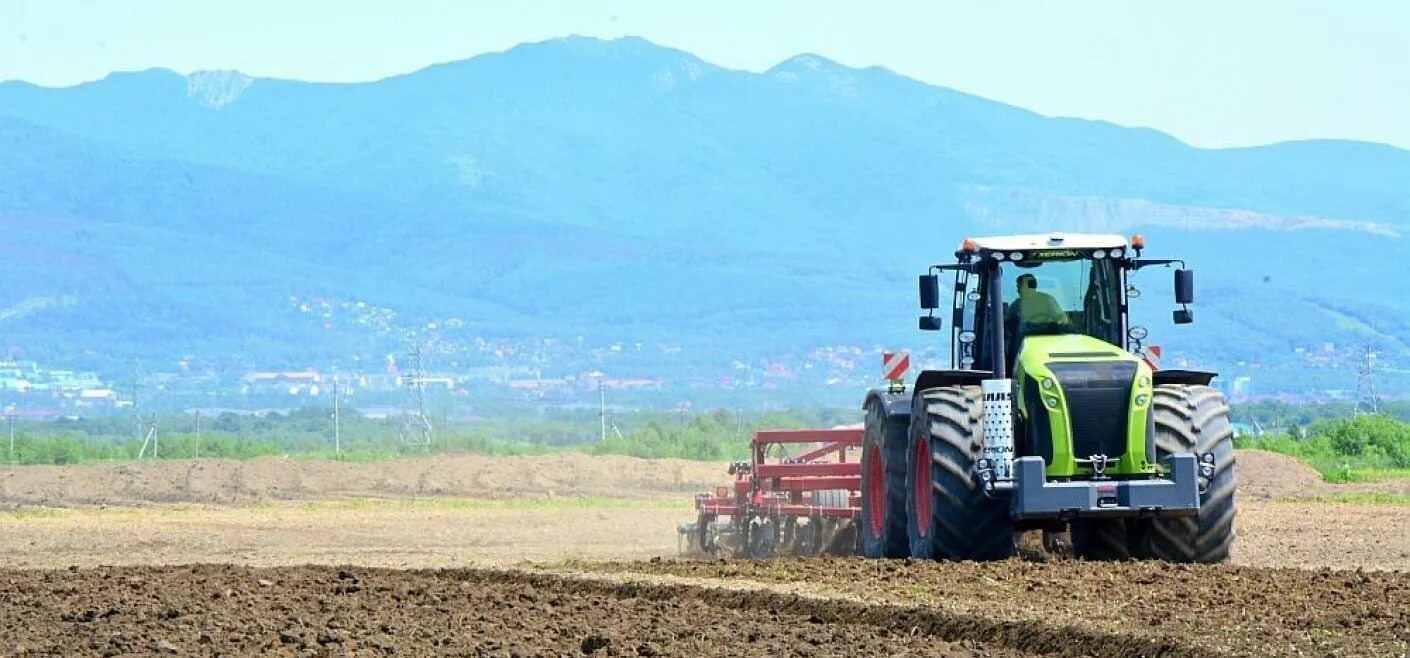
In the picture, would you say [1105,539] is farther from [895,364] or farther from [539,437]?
[539,437]

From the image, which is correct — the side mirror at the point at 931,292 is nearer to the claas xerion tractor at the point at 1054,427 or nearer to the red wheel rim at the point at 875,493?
the claas xerion tractor at the point at 1054,427

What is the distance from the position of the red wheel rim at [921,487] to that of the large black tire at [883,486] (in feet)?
1.72

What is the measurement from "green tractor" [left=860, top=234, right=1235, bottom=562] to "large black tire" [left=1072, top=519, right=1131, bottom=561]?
0.02 m

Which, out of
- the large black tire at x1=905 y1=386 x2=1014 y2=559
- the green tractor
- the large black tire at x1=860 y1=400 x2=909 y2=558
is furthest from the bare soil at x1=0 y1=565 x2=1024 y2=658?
the large black tire at x1=860 y1=400 x2=909 y2=558

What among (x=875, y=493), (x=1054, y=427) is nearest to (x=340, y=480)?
(x=875, y=493)

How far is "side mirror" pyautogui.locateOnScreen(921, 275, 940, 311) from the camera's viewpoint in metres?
20.9

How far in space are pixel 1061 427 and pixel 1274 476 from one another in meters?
27.8

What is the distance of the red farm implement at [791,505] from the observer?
2656 cm

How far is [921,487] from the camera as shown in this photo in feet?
69.7

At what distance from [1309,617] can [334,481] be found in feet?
140

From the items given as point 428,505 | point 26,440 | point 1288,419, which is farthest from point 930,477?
point 1288,419

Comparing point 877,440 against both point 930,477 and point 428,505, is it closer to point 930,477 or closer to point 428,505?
point 930,477

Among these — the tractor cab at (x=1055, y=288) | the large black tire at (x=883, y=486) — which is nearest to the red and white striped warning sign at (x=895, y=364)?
the large black tire at (x=883, y=486)

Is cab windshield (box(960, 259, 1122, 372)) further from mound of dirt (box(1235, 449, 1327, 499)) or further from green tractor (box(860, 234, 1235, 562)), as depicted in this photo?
mound of dirt (box(1235, 449, 1327, 499))
